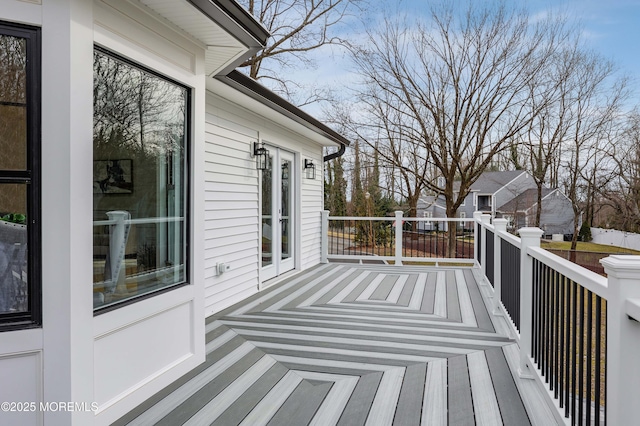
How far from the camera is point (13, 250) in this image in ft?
6.27

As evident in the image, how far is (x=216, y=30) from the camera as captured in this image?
2.74m

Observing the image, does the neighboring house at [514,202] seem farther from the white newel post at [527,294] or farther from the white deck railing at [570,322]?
the white newel post at [527,294]

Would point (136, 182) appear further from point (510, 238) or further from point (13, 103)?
point (510, 238)

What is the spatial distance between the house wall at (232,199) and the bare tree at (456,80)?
7007mm

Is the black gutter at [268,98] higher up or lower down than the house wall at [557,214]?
higher up

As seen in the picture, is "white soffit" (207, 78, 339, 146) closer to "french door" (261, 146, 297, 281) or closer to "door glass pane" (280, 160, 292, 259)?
"french door" (261, 146, 297, 281)

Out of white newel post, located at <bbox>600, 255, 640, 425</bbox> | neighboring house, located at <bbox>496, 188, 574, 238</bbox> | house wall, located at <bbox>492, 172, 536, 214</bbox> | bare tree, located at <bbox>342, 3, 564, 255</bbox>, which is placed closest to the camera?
white newel post, located at <bbox>600, 255, 640, 425</bbox>

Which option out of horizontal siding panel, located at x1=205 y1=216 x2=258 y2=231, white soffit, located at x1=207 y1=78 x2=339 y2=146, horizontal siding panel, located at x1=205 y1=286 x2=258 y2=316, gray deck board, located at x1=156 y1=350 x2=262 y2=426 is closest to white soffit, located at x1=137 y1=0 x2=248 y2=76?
white soffit, located at x1=207 y1=78 x2=339 y2=146

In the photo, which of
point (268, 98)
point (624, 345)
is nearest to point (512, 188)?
point (268, 98)

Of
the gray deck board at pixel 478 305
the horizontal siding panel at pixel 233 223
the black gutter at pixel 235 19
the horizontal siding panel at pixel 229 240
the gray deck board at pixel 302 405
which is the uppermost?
the black gutter at pixel 235 19

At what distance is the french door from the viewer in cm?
606

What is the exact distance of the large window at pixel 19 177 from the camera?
188 cm

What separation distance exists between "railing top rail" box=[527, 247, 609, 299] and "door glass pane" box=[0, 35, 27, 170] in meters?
2.51

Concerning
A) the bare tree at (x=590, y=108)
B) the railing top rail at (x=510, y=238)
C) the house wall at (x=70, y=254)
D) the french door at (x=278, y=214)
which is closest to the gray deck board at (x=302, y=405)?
the house wall at (x=70, y=254)
